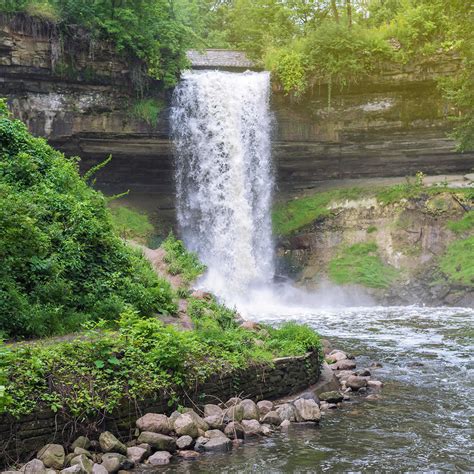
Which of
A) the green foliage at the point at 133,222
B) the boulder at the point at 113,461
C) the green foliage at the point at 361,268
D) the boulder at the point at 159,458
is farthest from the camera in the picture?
the green foliage at the point at 133,222

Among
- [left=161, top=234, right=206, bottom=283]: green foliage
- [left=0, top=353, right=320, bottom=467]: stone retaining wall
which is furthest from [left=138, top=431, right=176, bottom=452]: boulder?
[left=161, top=234, right=206, bottom=283]: green foliage

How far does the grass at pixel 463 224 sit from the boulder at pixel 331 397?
15.5m

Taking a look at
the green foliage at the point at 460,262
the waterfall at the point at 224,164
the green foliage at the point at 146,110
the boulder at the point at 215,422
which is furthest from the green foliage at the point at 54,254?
the green foliage at the point at 460,262

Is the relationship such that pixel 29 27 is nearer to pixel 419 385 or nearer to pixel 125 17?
pixel 125 17

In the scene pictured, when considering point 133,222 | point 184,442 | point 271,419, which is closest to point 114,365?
point 184,442

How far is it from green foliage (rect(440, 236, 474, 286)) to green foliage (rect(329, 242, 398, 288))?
1924 mm

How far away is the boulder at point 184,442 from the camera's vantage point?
7.61m

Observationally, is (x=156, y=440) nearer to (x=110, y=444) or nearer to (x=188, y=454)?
(x=188, y=454)

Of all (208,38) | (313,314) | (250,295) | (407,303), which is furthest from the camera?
(208,38)

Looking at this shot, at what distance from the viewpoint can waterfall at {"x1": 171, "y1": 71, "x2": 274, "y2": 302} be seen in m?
24.6

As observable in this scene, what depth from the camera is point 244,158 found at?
25.3 metres

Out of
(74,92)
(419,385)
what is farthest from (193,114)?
(419,385)

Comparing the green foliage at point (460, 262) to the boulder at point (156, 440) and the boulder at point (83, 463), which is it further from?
the boulder at point (83, 463)

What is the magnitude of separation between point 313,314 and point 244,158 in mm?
7778
